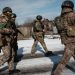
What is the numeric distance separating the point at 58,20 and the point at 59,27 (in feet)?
0.63

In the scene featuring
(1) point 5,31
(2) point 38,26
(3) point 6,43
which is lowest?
(3) point 6,43

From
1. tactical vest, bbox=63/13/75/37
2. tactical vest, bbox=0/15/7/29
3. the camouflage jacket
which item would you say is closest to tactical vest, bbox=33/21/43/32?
tactical vest, bbox=0/15/7/29

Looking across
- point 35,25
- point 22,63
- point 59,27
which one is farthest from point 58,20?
point 35,25

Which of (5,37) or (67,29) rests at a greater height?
(67,29)

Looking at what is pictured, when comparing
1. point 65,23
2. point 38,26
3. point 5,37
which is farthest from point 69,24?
Result: point 38,26

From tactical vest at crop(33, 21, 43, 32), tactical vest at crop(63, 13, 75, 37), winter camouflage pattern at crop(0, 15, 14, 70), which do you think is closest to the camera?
tactical vest at crop(63, 13, 75, 37)

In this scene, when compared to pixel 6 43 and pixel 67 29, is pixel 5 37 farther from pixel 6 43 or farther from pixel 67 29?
pixel 67 29

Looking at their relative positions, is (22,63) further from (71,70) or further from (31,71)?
(71,70)

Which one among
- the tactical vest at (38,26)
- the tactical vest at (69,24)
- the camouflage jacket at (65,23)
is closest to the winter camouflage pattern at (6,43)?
the camouflage jacket at (65,23)

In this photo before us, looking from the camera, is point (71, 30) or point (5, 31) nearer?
point (71, 30)

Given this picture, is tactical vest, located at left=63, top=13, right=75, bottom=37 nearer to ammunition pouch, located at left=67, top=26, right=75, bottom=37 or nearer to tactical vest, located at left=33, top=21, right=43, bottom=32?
ammunition pouch, located at left=67, top=26, right=75, bottom=37

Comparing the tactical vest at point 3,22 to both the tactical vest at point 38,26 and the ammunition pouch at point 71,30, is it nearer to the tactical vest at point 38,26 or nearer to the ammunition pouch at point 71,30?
the ammunition pouch at point 71,30

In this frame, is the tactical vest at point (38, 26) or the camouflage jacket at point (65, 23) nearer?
the camouflage jacket at point (65, 23)

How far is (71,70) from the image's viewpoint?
8242 millimetres
